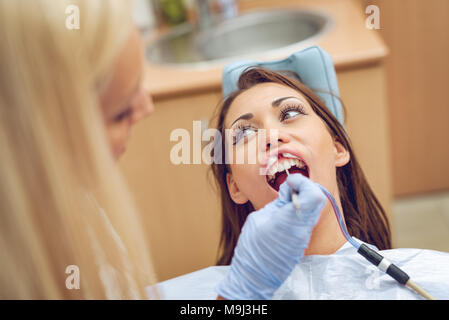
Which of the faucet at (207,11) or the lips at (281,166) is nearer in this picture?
the lips at (281,166)

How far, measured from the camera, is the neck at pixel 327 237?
0.77 meters

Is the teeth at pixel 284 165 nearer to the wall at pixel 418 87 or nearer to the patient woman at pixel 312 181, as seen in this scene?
the patient woman at pixel 312 181

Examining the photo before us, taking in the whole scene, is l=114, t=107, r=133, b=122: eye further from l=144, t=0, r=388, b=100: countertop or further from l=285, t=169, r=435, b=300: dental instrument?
l=144, t=0, r=388, b=100: countertop

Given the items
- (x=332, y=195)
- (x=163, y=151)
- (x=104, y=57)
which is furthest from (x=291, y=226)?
(x=163, y=151)

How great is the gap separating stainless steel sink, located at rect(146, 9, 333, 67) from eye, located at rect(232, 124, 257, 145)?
0.62 metres

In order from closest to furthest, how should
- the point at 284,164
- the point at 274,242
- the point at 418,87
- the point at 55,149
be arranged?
the point at 55,149 < the point at 274,242 < the point at 284,164 < the point at 418,87

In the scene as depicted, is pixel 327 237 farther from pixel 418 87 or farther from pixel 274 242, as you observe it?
pixel 418 87

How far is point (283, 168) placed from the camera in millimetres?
747

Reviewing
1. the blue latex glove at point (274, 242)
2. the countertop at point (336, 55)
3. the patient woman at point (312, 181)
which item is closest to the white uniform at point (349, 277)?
the patient woman at point (312, 181)

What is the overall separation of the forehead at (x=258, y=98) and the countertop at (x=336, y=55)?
1.20 ft

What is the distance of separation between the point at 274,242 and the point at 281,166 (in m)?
0.16

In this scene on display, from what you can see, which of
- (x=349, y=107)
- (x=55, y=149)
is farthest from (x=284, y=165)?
(x=55, y=149)
